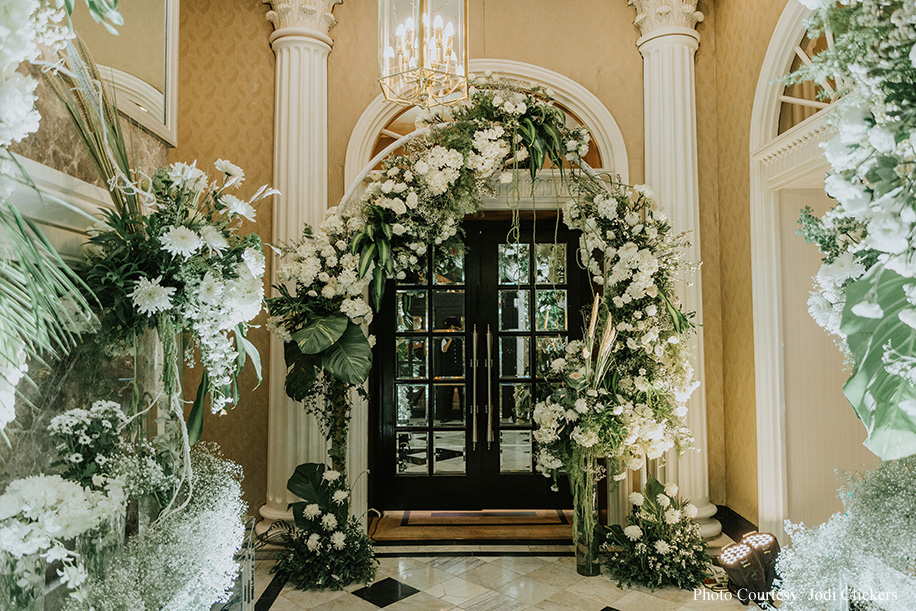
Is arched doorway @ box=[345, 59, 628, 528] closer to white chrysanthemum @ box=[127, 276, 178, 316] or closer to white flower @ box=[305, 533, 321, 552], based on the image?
white flower @ box=[305, 533, 321, 552]

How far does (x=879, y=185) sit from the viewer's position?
98 cm

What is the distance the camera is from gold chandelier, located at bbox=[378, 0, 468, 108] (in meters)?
2.70

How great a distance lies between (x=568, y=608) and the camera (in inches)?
128

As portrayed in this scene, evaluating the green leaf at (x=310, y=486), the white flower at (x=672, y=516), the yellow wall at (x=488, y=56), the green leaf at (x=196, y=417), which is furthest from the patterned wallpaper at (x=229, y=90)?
the white flower at (x=672, y=516)

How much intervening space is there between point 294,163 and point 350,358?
1731 mm

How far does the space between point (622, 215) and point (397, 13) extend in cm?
186

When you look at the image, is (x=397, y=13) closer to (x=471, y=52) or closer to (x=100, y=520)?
(x=471, y=52)

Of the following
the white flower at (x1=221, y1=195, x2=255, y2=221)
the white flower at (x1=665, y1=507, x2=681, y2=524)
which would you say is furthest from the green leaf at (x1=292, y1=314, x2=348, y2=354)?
the white flower at (x1=665, y1=507, x2=681, y2=524)

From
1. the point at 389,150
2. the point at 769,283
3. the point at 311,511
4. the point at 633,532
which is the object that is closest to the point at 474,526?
the point at 633,532

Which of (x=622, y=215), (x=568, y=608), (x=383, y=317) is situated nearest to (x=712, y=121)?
(x=622, y=215)

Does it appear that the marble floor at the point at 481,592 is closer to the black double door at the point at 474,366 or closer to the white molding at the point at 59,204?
the black double door at the point at 474,366

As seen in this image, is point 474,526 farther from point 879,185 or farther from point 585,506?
point 879,185

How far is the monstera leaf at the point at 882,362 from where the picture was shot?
3.37ft

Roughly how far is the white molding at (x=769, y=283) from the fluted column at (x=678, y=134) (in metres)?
0.43
